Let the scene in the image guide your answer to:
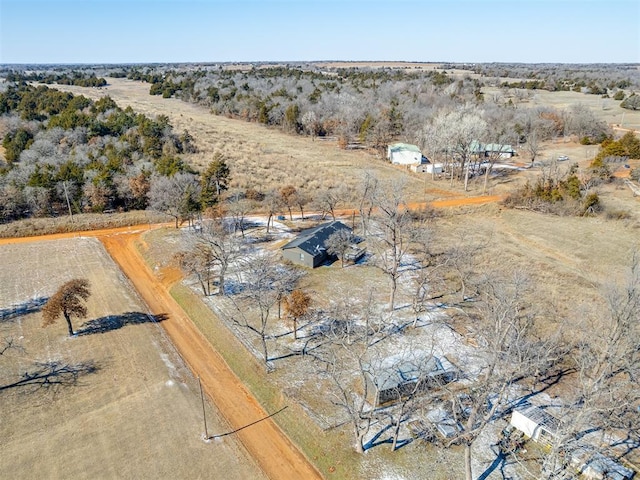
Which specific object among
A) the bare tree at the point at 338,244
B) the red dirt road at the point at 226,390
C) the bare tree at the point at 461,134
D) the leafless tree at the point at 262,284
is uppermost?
the bare tree at the point at 461,134

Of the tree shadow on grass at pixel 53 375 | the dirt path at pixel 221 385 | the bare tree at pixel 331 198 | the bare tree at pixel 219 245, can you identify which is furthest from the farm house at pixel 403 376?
the bare tree at pixel 331 198

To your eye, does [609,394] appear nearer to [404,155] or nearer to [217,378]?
[217,378]

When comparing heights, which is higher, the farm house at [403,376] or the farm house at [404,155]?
the farm house at [404,155]

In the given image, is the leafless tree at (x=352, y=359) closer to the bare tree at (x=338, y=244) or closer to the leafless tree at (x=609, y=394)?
the bare tree at (x=338, y=244)

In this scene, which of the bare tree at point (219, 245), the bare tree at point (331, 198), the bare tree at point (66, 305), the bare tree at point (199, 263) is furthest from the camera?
the bare tree at point (331, 198)

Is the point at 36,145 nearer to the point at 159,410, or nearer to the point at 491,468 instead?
the point at 159,410

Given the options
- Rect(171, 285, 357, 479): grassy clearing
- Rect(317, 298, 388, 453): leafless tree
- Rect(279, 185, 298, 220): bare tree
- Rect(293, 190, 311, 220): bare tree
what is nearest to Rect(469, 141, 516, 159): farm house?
Rect(293, 190, 311, 220): bare tree

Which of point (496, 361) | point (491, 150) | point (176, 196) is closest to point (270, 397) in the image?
point (496, 361)

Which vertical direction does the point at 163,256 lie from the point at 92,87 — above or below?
below

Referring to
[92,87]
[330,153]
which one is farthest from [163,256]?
[92,87]
